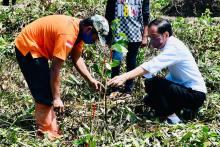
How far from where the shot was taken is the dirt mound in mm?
8906

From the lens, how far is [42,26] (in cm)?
394

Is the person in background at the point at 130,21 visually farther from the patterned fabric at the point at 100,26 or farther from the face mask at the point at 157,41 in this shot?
the patterned fabric at the point at 100,26

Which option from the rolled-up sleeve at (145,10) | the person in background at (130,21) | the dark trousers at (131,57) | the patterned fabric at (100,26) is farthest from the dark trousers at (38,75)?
the rolled-up sleeve at (145,10)

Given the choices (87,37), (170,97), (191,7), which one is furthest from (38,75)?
(191,7)

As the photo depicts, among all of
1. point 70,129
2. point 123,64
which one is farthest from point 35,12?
point 70,129

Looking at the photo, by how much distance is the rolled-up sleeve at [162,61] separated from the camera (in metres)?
4.20

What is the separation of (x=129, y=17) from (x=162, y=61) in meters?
0.90

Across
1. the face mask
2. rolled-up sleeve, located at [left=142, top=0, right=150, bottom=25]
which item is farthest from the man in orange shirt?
rolled-up sleeve, located at [left=142, top=0, right=150, bottom=25]

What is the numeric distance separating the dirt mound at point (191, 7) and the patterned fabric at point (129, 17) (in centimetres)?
397

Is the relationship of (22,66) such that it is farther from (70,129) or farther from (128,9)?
(128,9)

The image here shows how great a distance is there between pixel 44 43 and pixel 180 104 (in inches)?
56.5

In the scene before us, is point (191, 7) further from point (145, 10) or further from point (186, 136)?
point (186, 136)

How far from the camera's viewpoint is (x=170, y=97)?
4449 mm

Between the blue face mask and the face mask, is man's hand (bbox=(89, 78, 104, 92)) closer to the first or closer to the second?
the blue face mask
